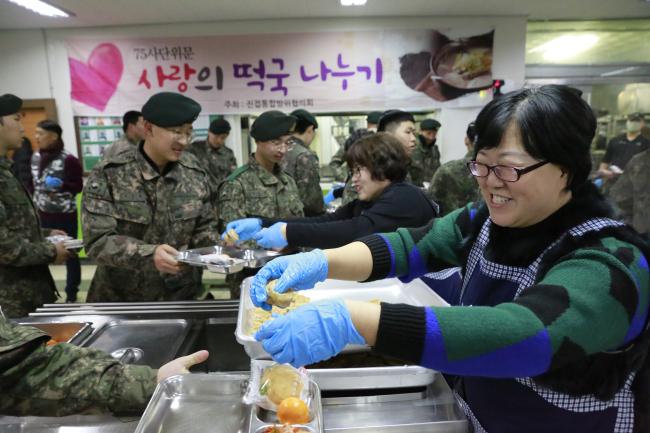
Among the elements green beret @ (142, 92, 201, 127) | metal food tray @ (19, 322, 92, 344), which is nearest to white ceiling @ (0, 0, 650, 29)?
green beret @ (142, 92, 201, 127)

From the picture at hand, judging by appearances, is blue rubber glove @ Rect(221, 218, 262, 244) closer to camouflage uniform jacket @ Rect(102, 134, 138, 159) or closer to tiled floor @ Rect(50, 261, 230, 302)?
camouflage uniform jacket @ Rect(102, 134, 138, 159)

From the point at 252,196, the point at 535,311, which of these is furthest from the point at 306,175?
the point at 535,311

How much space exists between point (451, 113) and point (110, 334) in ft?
16.1

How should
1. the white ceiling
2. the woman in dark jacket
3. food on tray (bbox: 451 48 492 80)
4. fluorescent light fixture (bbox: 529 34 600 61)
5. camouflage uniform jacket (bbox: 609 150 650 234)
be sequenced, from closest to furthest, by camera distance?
1. camouflage uniform jacket (bbox: 609 150 650 234)
2. the woman in dark jacket
3. the white ceiling
4. food on tray (bbox: 451 48 492 80)
5. fluorescent light fixture (bbox: 529 34 600 61)

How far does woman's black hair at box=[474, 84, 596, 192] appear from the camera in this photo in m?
0.78

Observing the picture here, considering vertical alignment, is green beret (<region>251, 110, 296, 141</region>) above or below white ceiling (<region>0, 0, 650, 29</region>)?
below

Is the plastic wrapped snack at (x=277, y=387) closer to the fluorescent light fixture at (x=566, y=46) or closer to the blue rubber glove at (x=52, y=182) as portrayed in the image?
the blue rubber glove at (x=52, y=182)

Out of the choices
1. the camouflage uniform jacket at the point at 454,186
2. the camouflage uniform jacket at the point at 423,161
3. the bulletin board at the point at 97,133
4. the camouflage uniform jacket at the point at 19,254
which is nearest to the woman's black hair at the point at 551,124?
the camouflage uniform jacket at the point at 19,254

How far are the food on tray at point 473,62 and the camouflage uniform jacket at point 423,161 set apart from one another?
3.17 feet

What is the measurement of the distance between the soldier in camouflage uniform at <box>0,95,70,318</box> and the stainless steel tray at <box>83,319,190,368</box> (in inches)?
41.5

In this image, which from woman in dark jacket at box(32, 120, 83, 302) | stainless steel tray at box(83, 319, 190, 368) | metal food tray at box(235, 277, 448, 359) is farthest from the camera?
woman in dark jacket at box(32, 120, 83, 302)

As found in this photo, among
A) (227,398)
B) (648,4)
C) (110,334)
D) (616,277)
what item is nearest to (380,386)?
(227,398)

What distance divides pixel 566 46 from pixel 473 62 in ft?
4.44

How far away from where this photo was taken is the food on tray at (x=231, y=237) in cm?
211
